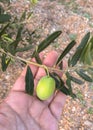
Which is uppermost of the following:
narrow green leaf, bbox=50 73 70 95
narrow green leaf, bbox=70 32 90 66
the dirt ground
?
narrow green leaf, bbox=70 32 90 66

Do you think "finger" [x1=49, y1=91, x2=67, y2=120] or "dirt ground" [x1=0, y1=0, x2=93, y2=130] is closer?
"finger" [x1=49, y1=91, x2=67, y2=120]

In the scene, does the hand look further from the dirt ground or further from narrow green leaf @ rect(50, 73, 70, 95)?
the dirt ground

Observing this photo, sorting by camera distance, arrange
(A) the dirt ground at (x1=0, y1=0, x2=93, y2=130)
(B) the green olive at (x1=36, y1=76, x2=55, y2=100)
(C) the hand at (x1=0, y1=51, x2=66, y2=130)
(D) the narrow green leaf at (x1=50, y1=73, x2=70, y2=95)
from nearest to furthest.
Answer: (B) the green olive at (x1=36, y1=76, x2=55, y2=100) < (D) the narrow green leaf at (x1=50, y1=73, x2=70, y2=95) < (C) the hand at (x1=0, y1=51, x2=66, y2=130) < (A) the dirt ground at (x1=0, y1=0, x2=93, y2=130)

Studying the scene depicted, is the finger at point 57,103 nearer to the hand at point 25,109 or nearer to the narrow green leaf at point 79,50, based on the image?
the hand at point 25,109

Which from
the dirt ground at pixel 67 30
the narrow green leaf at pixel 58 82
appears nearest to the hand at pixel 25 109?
the narrow green leaf at pixel 58 82

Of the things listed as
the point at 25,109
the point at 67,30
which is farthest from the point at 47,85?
the point at 67,30

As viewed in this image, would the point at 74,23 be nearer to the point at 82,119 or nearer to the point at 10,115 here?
the point at 82,119

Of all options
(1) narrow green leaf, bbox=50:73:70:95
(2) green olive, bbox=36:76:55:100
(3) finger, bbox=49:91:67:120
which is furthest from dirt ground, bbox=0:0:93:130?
(2) green olive, bbox=36:76:55:100

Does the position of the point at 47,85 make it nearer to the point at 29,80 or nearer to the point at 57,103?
the point at 29,80
